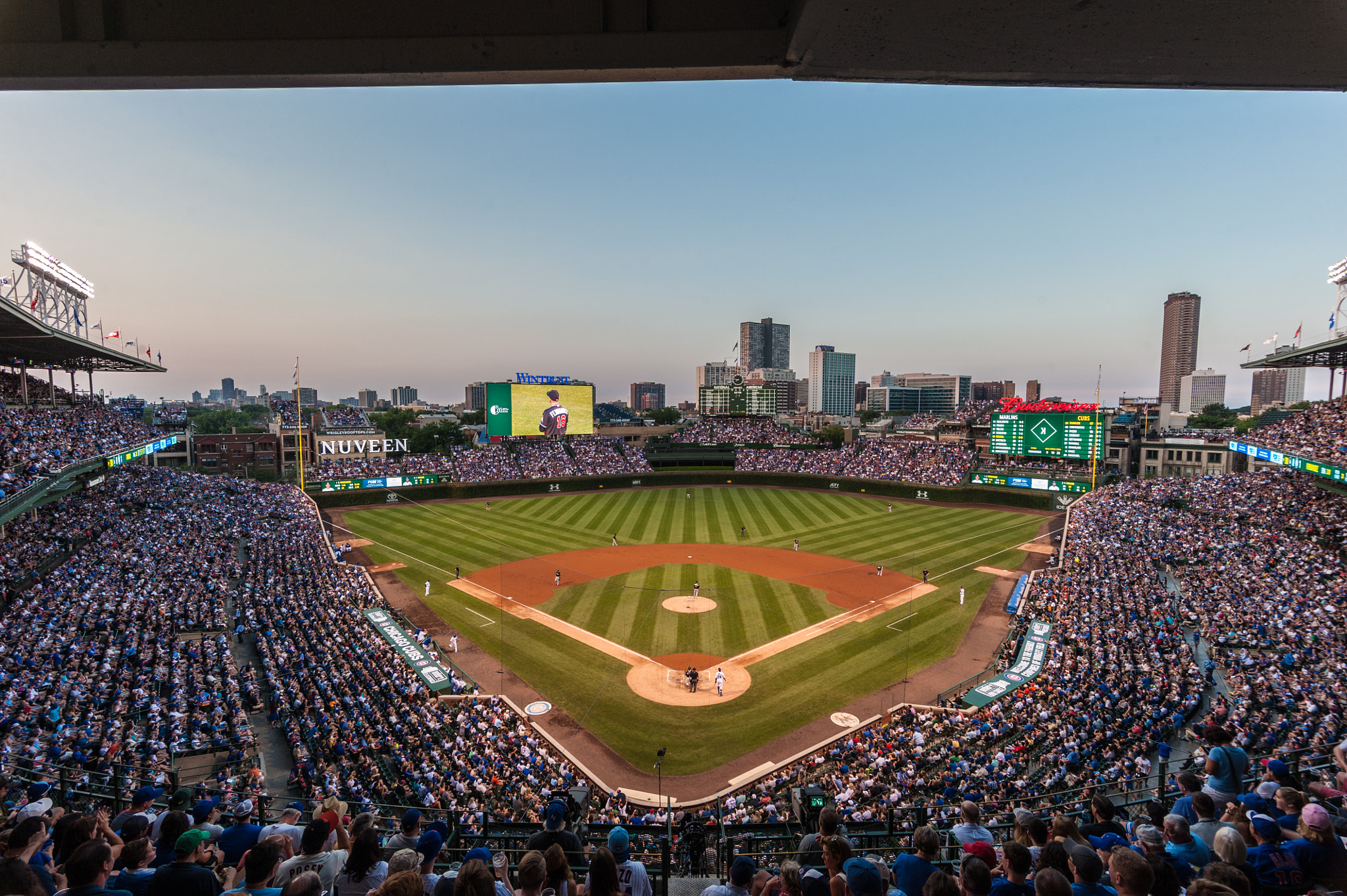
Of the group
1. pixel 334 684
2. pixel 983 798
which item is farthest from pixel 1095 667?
pixel 334 684

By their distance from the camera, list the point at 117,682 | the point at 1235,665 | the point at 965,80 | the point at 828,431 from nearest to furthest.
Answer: the point at 965,80, the point at 117,682, the point at 1235,665, the point at 828,431

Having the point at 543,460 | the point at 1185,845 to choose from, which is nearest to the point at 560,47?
the point at 1185,845

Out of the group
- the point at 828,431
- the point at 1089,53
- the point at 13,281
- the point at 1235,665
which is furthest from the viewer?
the point at 828,431

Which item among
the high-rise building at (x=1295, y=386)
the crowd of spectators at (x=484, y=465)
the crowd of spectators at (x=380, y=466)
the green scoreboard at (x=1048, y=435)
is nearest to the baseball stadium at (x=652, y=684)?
the green scoreboard at (x=1048, y=435)

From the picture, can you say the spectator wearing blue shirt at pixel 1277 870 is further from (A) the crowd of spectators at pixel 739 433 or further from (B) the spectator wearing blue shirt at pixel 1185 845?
(A) the crowd of spectators at pixel 739 433

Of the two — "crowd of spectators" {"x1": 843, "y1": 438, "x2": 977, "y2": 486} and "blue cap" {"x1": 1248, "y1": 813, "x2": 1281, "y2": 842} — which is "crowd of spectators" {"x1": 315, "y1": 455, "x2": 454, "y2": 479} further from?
"blue cap" {"x1": 1248, "y1": 813, "x2": 1281, "y2": 842}

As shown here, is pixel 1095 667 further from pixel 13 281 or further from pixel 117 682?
pixel 13 281
